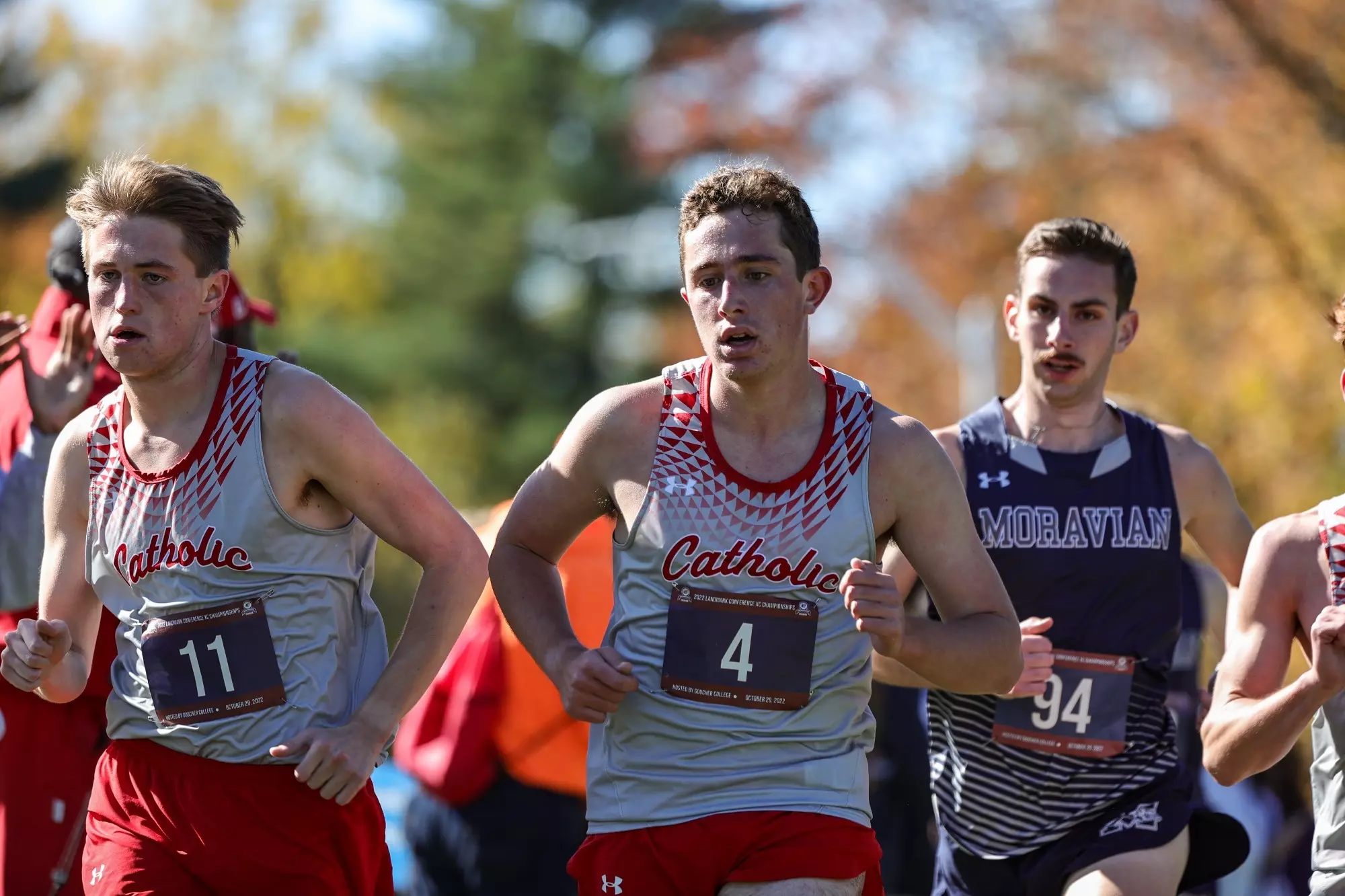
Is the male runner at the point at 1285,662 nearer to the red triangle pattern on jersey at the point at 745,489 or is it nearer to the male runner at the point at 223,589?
the red triangle pattern on jersey at the point at 745,489

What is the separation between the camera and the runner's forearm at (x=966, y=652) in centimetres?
368

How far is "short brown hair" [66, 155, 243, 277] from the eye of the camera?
387 cm

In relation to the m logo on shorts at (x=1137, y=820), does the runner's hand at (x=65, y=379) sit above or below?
above

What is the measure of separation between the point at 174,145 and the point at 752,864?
3426 centimetres

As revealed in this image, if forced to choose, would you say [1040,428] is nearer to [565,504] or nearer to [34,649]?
[565,504]

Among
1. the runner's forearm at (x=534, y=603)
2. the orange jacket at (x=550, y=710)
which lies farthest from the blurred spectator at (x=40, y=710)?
the orange jacket at (x=550, y=710)

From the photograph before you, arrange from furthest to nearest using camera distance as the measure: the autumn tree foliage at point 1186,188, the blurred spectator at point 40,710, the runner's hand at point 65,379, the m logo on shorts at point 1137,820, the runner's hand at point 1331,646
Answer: the autumn tree foliage at point 1186,188 < the runner's hand at point 65,379 < the blurred spectator at point 40,710 < the m logo on shorts at point 1137,820 < the runner's hand at point 1331,646

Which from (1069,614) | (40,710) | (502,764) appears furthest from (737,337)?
(502,764)

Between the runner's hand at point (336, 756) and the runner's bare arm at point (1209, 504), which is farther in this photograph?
the runner's bare arm at point (1209, 504)

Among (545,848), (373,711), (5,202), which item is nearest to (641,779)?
(373,711)

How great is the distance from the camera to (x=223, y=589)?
3834 millimetres

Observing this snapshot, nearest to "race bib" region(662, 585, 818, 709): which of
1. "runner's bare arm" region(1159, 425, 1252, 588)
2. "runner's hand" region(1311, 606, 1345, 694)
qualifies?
"runner's hand" region(1311, 606, 1345, 694)

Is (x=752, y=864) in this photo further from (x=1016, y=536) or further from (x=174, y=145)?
(x=174, y=145)

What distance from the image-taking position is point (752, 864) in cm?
362
